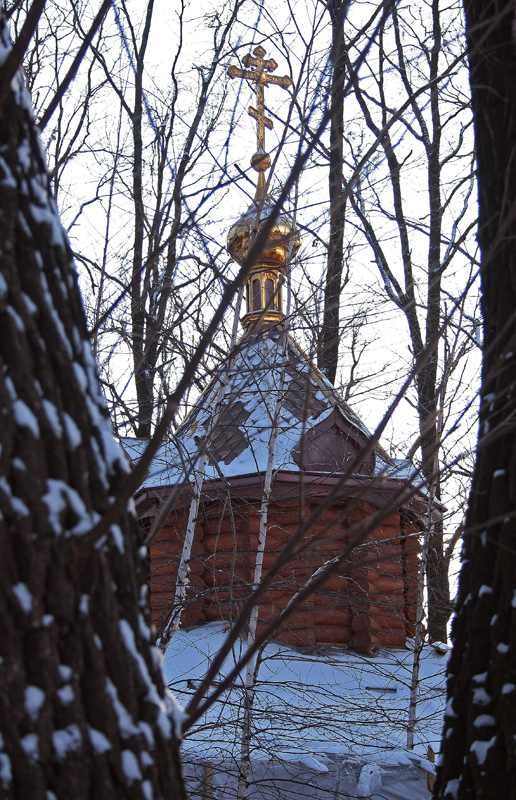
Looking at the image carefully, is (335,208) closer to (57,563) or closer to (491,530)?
(491,530)

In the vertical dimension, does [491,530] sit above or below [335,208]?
below

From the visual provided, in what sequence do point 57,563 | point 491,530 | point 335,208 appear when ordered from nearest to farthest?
1. point 57,563
2. point 491,530
3. point 335,208

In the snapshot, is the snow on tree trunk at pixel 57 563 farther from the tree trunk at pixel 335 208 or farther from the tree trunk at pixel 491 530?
the tree trunk at pixel 491 530

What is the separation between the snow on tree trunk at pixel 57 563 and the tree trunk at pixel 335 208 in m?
0.59

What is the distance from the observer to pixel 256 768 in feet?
17.2

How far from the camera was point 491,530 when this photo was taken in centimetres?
169

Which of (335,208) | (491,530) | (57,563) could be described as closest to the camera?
(57,563)

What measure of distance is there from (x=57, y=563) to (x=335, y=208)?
154 cm

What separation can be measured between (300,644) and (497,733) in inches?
220

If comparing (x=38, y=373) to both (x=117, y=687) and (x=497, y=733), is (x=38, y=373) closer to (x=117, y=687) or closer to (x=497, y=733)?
(x=117, y=687)

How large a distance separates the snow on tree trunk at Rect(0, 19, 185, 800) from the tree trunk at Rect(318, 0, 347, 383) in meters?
0.59

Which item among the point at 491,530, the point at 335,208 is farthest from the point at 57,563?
the point at 335,208

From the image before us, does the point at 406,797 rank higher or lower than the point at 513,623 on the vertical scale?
lower

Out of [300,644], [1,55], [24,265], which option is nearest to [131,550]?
[24,265]
